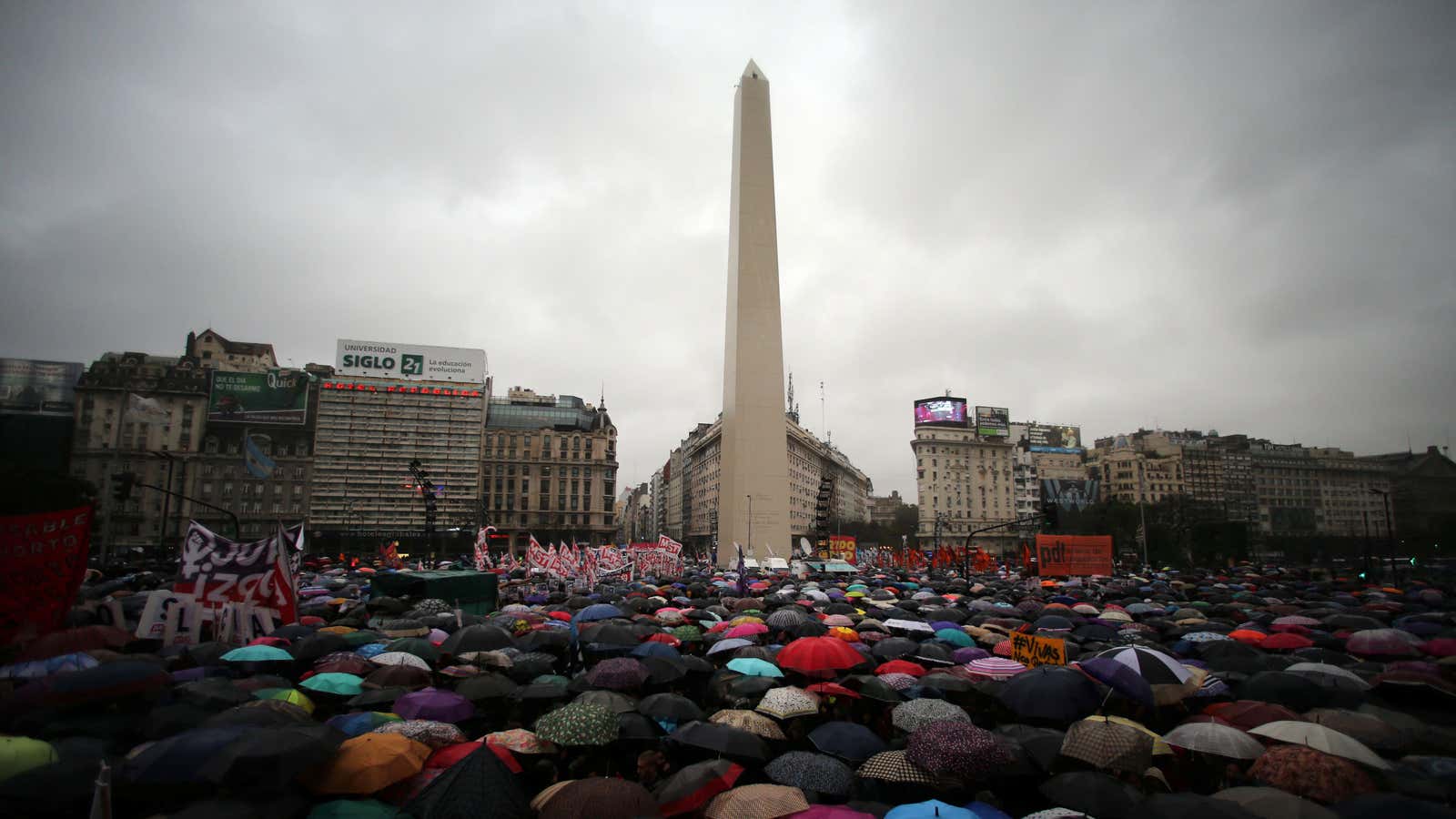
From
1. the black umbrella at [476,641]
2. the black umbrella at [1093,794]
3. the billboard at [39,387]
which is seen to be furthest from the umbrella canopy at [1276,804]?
the billboard at [39,387]

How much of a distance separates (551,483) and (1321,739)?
80.7m

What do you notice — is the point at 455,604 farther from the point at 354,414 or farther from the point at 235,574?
the point at 354,414

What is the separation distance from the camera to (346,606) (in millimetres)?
17906

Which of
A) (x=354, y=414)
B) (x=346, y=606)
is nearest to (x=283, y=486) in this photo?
(x=354, y=414)

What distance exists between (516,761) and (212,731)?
2.80 meters

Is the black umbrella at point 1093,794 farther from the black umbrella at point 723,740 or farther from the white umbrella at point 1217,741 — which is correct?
the black umbrella at point 723,740

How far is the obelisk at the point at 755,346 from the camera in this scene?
132ft

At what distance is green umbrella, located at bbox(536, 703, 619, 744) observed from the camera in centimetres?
774

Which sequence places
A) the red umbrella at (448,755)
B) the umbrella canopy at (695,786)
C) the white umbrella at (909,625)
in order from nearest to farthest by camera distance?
the umbrella canopy at (695,786), the red umbrella at (448,755), the white umbrella at (909,625)

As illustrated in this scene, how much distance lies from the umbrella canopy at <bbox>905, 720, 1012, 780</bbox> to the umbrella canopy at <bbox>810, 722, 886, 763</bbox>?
0.69 m

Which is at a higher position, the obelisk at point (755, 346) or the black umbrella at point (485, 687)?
the obelisk at point (755, 346)

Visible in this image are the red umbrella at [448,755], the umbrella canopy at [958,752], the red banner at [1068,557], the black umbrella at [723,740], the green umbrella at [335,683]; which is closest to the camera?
the umbrella canopy at [958,752]

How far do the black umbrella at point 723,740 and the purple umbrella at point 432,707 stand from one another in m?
2.82

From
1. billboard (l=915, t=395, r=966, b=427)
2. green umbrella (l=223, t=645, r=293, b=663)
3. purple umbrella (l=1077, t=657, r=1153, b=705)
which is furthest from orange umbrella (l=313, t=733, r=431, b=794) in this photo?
billboard (l=915, t=395, r=966, b=427)
